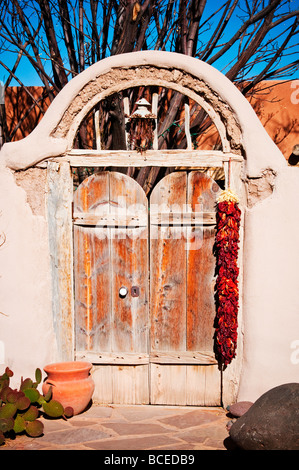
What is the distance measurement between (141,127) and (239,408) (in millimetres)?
2856

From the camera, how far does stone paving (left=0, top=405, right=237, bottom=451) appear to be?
418cm

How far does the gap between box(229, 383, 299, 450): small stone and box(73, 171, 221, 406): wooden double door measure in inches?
47.7

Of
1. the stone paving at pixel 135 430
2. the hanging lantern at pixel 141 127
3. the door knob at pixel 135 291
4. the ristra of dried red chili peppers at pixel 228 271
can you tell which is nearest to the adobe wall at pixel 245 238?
the ristra of dried red chili peppers at pixel 228 271

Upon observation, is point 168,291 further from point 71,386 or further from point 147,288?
point 71,386

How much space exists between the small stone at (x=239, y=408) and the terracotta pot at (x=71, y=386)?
52.1 inches

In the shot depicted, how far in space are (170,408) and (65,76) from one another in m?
5.06

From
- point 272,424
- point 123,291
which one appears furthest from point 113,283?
point 272,424

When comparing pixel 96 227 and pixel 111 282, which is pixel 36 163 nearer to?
pixel 96 227

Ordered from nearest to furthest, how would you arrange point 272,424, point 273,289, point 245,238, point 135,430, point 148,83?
point 272,424, point 135,430, point 273,289, point 245,238, point 148,83

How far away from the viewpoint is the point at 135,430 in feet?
14.9

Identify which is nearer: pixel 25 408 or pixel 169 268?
pixel 25 408

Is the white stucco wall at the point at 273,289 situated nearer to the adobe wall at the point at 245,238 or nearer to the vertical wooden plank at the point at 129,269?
the adobe wall at the point at 245,238

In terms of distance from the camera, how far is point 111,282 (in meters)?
5.21

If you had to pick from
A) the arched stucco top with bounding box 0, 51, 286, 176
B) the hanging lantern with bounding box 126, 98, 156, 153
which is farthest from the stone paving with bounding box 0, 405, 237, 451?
the hanging lantern with bounding box 126, 98, 156, 153
